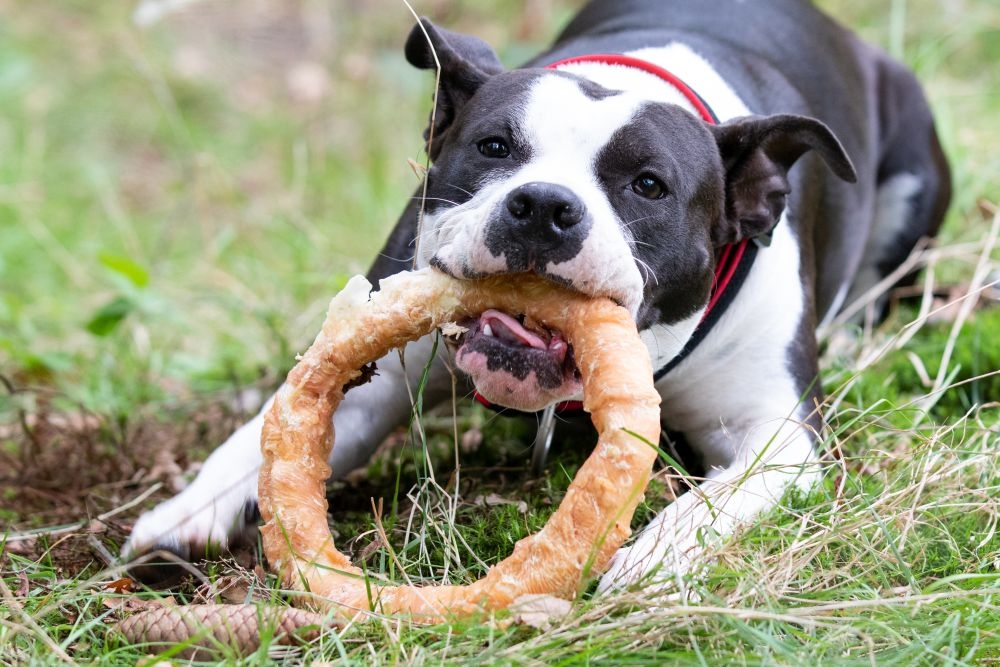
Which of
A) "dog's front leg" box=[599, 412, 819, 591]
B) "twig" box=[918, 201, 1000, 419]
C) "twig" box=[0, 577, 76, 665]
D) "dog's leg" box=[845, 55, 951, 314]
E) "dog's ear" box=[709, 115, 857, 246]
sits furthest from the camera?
"dog's leg" box=[845, 55, 951, 314]

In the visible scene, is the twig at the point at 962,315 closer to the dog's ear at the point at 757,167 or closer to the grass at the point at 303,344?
the grass at the point at 303,344

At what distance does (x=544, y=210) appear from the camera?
2.57 metres

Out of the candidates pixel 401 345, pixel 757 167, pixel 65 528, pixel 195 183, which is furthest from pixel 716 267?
pixel 195 183

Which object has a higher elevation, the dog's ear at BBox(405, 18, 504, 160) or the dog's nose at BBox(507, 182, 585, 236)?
the dog's ear at BBox(405, 18, 504, 160)

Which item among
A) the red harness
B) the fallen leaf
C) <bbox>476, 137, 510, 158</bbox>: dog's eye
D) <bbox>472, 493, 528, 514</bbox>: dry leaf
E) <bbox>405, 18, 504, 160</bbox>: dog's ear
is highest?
<bbox>405, 18, 504, 160</bbox>: dog's ear

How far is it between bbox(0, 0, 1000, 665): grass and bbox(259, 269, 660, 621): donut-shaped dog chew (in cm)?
9

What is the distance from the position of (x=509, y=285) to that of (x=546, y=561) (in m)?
0.63

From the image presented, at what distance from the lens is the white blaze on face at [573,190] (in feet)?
8.67

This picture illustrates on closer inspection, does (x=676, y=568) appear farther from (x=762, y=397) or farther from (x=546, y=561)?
(x=762, y=397)

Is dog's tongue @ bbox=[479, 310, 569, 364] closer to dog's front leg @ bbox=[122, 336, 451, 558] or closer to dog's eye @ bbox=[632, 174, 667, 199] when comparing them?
dog's front leg @ bbox=[122, 336, 451, 558]

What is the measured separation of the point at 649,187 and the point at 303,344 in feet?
6.59

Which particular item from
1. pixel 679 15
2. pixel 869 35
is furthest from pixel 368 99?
pixel 679 15

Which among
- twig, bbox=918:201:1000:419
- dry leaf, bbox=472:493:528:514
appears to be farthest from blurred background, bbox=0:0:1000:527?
dry leaf, bbox=472:493:528:514

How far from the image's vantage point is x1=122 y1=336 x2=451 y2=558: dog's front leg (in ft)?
9.60
